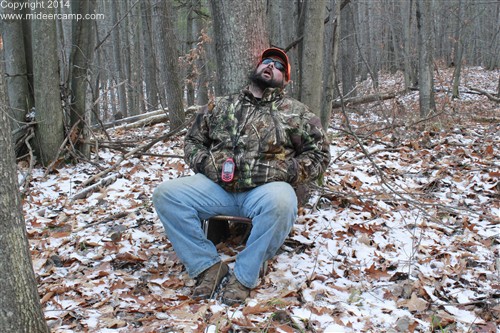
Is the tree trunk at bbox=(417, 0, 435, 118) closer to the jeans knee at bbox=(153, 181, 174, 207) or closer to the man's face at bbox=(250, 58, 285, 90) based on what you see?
the man's face at bbox=(250, 58, 285, 90)

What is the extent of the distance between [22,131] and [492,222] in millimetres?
6077

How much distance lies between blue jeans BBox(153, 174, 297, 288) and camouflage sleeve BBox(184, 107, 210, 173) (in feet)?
0.68

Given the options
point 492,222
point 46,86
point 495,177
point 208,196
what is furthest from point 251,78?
point 46,86

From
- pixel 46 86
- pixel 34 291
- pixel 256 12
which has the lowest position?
pixel 34 291

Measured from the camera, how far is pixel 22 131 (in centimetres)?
670

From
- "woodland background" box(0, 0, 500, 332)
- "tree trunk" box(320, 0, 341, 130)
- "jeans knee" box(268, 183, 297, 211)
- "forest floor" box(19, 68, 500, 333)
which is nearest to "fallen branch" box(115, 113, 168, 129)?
"woodland background" box(0, 0, 500, 332)

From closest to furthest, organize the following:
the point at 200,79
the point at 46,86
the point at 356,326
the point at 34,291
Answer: the point at 34,291 < the point at 356,326 < the point at 46,86 < the point at 200,79

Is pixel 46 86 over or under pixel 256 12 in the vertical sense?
under

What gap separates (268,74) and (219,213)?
121 cm

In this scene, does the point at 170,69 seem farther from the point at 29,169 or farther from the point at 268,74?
the point at 268,74

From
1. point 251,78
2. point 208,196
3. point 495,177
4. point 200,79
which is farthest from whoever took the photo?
point 200,79

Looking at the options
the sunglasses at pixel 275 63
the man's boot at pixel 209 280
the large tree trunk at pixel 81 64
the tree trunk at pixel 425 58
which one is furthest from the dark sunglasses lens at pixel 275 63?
the tree trunk at pixel 425 58

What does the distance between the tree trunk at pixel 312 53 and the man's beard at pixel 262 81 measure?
830 mm

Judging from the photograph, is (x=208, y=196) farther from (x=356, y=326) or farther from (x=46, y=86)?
(x=46, y=86)
